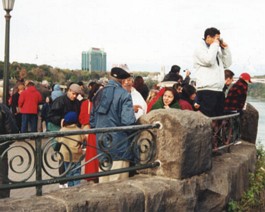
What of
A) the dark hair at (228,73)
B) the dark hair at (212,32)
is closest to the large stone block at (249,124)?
the dark hair at (228,73)

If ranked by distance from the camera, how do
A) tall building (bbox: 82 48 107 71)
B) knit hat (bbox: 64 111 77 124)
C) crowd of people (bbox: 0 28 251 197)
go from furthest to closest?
tall building (bbox: 82 48 107 71), knit hat (bbox: 64 111 77 124), crowd of people (bbox: 0 28 251 197)

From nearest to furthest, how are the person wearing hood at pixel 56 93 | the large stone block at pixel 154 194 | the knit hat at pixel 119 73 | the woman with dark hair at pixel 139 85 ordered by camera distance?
the large stone block at pixel 154 194 → the knit hat at pixel 119 73 → the woman with dark hair at pixel 139 85 → the person wearing hood at pixel 56 93

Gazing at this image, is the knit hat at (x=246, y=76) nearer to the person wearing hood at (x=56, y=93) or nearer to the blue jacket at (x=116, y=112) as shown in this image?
the blue jacket at (x=116, y=112)

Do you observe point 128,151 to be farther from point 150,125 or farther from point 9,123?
point 9,123

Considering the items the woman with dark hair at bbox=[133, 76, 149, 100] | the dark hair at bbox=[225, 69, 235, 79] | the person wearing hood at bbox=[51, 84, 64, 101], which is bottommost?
the person wearing hood at bbox=[51, 84, 64, 101]

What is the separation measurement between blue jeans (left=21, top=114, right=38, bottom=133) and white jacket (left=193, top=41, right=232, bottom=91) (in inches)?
280

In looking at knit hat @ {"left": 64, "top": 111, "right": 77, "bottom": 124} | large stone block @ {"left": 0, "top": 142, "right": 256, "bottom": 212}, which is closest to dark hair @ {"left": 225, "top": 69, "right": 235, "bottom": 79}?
large stone block @ {"left": 0, "top": 142, "right": 256, "bottom": 212}

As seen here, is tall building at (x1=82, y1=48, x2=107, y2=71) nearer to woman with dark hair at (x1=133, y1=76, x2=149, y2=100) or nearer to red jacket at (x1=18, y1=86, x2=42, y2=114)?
red jacket at (x1=18, y1=86, x2=42, y2=114)

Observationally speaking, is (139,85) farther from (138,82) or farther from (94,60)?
(94,60)

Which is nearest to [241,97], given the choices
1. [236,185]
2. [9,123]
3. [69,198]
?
[236,185]

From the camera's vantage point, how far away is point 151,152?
5180 mm

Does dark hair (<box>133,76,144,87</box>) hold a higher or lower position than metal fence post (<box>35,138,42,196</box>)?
higher

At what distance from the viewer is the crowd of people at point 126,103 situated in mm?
5152

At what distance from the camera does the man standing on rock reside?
505 centimetres
